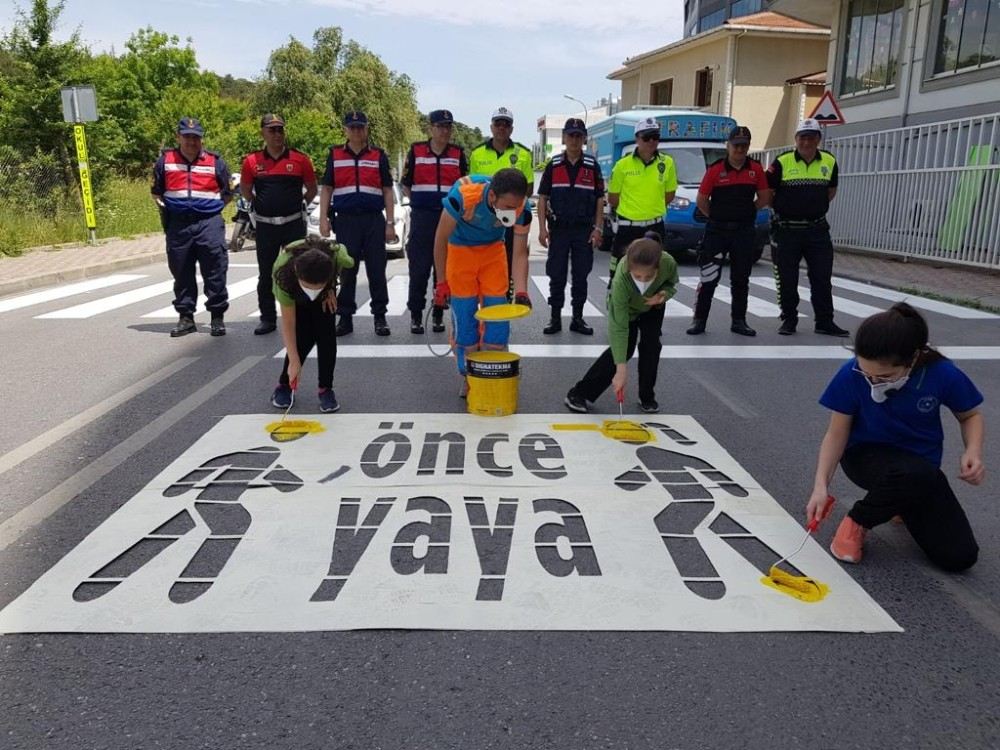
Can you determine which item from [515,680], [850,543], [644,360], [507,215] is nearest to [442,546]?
[515,680]

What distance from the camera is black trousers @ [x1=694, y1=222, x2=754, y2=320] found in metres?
8.14

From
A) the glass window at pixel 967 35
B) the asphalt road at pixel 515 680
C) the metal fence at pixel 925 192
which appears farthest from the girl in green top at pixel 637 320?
the glass window at pixel 967 35

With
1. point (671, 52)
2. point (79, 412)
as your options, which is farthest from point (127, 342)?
point (671, 52)

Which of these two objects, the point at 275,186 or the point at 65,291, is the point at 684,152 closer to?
the point at 275,186

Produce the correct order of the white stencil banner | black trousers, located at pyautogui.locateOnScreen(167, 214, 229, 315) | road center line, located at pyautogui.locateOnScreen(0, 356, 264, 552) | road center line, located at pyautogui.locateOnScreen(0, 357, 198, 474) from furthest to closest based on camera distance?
black trousers, located at pyautogui.locateOnScreen(167, 214, 229, 315), road center line, located at pyautogui.locateOnScreen(0, 357, 198, 474), road center line, located at pyautogui.locateOnScreen(0, 356, 264, 552), the white stencil banner

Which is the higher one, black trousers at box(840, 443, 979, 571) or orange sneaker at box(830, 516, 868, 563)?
black trousers at box(840, 443, 979, 571)

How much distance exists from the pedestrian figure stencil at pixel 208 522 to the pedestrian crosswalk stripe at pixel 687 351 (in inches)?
109

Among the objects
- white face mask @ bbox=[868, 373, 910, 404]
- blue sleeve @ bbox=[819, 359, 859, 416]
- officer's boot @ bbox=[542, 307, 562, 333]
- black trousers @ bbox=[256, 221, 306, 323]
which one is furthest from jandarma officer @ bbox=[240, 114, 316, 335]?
white face mask @ bbox=[868, 373, 910, 404]

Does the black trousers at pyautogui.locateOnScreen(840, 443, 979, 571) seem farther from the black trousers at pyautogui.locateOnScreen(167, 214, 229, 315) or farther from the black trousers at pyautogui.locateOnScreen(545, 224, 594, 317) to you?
the black trousers at pyautogui.locateOnScreen(167, 214, 229, 315)

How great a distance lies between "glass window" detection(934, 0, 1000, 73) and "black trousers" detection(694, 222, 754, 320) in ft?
37.4

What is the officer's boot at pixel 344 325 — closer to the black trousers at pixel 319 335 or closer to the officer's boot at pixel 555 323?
the officer's boot at pixel 555 323

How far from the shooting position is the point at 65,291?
37.3 ft

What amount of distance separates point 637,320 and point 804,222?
361 centimetres

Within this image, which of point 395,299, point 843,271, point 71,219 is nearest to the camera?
point 395,299
